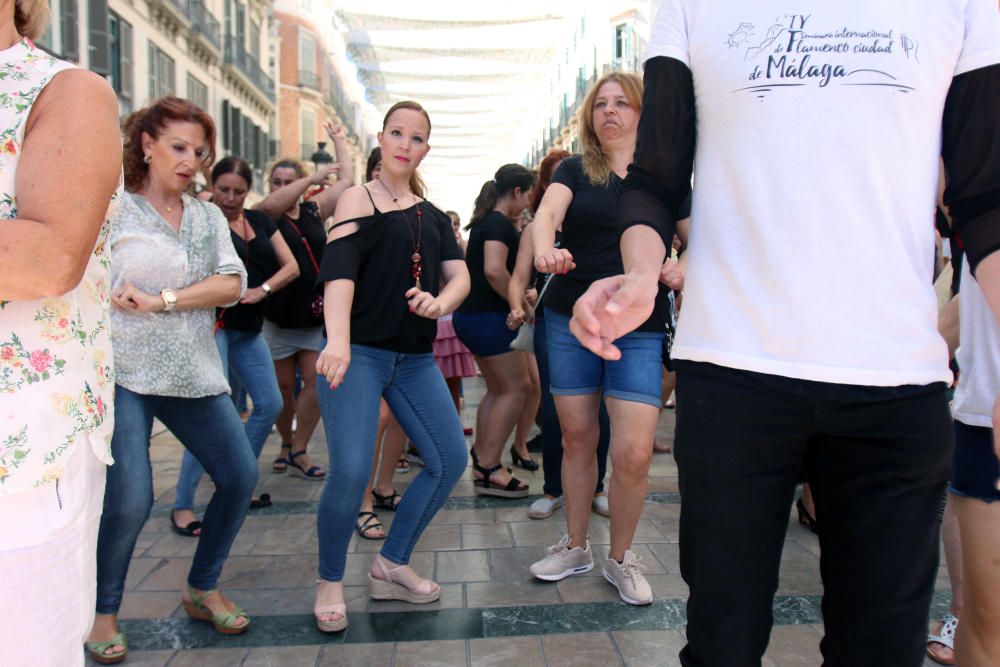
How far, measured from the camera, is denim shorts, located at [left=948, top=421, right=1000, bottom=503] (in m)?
1.92

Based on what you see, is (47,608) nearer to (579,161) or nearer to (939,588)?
(579,161)

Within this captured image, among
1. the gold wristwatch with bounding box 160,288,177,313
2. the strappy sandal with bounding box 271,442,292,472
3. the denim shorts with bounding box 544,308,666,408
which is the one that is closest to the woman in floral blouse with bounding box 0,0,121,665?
the gold wristwatch with bounding box 160,288,177,313

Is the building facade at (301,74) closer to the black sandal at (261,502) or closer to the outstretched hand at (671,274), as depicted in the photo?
the black sandal at (261,502)

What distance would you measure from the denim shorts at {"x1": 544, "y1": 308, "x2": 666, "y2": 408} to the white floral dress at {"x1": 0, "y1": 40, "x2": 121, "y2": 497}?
6.80ft

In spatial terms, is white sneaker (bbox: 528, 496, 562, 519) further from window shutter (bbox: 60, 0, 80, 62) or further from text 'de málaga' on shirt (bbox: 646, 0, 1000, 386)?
window shutter (bbox: 60, 0, 80, 62)

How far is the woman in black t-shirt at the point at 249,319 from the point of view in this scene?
4.26m

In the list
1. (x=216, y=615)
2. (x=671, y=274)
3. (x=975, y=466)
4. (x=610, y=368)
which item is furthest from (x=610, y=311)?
(x=216, y=615)

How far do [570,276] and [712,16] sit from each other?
2.07 metres

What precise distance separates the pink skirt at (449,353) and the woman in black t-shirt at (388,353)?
2476 millimetres

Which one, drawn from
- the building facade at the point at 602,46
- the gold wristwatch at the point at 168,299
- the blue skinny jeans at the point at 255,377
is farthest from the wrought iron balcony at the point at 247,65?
the gold wristwatch at the point at 168,299

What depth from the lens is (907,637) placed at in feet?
4.61

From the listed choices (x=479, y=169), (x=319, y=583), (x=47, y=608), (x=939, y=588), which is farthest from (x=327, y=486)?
(x=479, y=169)

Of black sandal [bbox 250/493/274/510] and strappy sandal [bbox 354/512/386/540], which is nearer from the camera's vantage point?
strappy sandal [bbox 354/512/386/540]

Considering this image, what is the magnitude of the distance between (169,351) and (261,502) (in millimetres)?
2072
